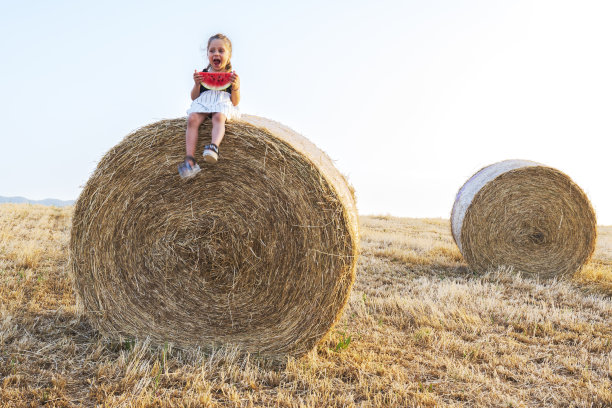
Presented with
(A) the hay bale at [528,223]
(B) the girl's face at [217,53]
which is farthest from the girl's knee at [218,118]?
(A) the hay bale at [528,223]

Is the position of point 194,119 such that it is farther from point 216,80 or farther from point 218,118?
point 216,80

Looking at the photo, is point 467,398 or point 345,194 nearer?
point 467,398

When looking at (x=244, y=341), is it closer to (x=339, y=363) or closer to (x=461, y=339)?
(x=339, y=363)

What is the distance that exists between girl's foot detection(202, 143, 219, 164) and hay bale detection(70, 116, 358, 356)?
188 millimetres

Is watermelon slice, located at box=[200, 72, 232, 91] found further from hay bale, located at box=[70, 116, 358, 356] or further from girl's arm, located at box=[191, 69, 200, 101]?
hay bale, located at box=[70, 116, 358, 356]

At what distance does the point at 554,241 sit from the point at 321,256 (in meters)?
5.83

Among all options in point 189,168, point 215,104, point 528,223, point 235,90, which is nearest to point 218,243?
point 189,168

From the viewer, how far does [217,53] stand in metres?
4.26

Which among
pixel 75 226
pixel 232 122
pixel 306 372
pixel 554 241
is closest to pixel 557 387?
pixel 306 372

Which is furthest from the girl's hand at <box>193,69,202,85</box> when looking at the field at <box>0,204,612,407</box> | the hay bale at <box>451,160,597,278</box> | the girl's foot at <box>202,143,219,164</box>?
the hay bale at <box>451,160,597,278</box>

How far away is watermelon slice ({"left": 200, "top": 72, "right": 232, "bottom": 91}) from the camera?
4.27 meters

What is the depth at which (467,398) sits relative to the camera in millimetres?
3535

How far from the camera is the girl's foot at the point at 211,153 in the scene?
386cm

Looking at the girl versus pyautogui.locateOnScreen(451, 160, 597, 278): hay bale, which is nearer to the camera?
the girl
